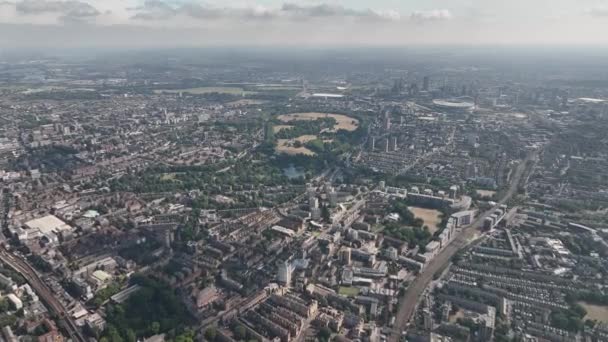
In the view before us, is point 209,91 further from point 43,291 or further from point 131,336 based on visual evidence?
point 131,336

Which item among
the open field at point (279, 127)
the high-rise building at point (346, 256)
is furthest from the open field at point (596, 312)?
the open field at point (279, 127)

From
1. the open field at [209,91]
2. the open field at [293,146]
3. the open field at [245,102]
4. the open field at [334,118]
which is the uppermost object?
the open field at [209,91]

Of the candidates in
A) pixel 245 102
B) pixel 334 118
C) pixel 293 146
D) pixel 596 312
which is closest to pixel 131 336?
pixel 596 312

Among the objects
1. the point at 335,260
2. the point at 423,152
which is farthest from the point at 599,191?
the point at 335,260

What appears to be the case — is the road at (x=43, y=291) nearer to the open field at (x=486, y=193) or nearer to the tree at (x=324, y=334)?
the tree at (x=324, y=334)

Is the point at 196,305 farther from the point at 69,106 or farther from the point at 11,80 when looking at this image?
the point at 11,80
